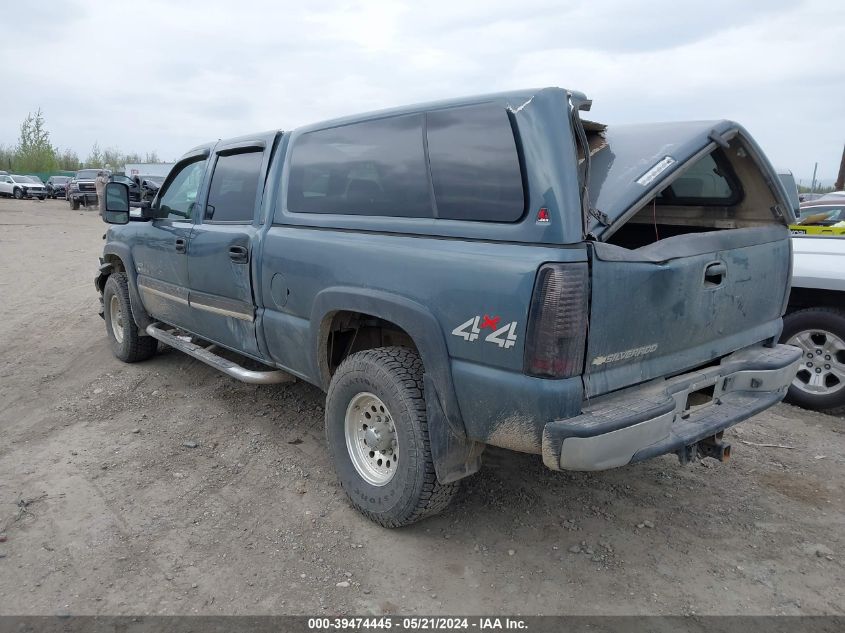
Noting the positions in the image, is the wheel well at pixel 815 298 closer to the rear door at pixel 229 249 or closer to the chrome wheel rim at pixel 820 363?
the chrome wheel rim at pixel 820 363

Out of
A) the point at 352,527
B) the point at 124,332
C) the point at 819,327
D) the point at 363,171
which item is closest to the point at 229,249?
the point at 363,171

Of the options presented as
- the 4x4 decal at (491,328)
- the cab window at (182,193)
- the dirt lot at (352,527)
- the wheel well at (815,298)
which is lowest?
the dirt lot at (352,527)

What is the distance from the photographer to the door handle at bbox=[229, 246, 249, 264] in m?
3.84

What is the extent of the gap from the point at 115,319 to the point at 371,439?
407 centimetres

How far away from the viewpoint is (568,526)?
3174 millimetres

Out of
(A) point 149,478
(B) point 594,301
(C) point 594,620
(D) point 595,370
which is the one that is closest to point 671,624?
(C) point 594,620

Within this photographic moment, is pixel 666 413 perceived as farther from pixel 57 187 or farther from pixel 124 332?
pixel 57 187

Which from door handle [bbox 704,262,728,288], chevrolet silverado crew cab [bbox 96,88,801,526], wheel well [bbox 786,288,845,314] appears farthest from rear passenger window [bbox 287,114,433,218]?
wheel well [bbox 786,288,845,314]

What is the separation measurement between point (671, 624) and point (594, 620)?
30 centimetres

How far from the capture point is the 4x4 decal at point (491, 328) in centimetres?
241

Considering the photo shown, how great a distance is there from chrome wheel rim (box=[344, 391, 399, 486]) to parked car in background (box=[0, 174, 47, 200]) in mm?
42907

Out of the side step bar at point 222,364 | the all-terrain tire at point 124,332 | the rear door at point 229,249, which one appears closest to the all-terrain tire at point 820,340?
the side step bar at point 222,364

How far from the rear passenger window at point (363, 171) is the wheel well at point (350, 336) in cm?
56

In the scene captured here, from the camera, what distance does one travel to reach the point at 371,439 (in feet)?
10.5
